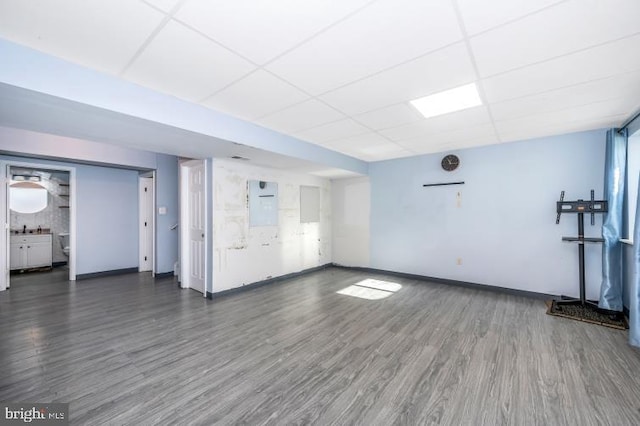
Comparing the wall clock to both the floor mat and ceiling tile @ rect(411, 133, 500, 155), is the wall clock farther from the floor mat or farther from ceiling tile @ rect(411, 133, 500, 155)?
the floor mat

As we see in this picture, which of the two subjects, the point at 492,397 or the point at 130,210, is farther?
the point at 130,210

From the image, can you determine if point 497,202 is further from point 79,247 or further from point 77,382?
point 79,247

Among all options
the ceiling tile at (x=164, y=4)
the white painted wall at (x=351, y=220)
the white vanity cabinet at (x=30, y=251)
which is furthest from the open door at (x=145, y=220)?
the ceiling tile at (x=164, y=4)

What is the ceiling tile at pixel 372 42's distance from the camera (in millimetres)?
1559

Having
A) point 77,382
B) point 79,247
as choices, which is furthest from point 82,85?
point 79,247

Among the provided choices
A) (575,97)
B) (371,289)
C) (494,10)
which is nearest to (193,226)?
(371,289)

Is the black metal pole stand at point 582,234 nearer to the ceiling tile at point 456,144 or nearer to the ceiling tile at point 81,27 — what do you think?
the ceiling tile at point 456,144

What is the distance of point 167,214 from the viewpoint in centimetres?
586

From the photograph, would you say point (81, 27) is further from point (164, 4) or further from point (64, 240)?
point (64, 240)

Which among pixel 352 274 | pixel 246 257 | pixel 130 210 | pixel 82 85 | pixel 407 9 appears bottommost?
pixel 352 274

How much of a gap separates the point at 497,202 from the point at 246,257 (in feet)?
14.9

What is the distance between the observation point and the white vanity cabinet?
19.5ft

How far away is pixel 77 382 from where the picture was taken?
2.11 m

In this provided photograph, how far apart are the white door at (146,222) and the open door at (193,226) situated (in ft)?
6.72
